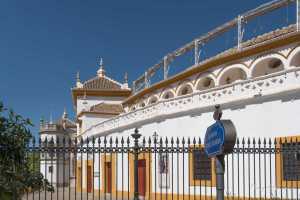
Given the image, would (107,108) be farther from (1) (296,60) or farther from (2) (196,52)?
(1) (296,60)

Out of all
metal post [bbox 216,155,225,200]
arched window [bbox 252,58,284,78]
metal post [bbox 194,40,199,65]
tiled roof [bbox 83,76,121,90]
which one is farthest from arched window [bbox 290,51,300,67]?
tiled roof [bbox 83,76,121,90]

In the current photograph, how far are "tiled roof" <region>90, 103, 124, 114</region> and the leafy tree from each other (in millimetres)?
30633

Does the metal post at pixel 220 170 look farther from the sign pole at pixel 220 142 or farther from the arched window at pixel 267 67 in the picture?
the arched window at pixel 267 67

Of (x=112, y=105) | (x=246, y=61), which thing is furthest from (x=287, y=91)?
(x=112, y=105)

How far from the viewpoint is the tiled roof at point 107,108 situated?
1481 inches

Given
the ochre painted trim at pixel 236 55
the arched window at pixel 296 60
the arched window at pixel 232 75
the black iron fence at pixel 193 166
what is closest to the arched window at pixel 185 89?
the ochre painted trim at pixel 236 55

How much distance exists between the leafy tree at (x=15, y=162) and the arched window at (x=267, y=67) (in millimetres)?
14984

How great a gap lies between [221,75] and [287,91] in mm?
6383

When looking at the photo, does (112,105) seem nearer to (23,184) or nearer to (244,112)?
(244,112)

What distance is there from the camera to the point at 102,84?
4325 centimetres

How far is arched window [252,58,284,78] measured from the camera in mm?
20344

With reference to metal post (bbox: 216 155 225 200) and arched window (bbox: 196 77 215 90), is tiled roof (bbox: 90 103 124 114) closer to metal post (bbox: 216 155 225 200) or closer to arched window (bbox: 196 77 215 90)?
arched window (bbox: 196 77 215 90)

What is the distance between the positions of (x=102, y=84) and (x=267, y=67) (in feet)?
79.3

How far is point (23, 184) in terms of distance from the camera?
A: 638 centimetres
